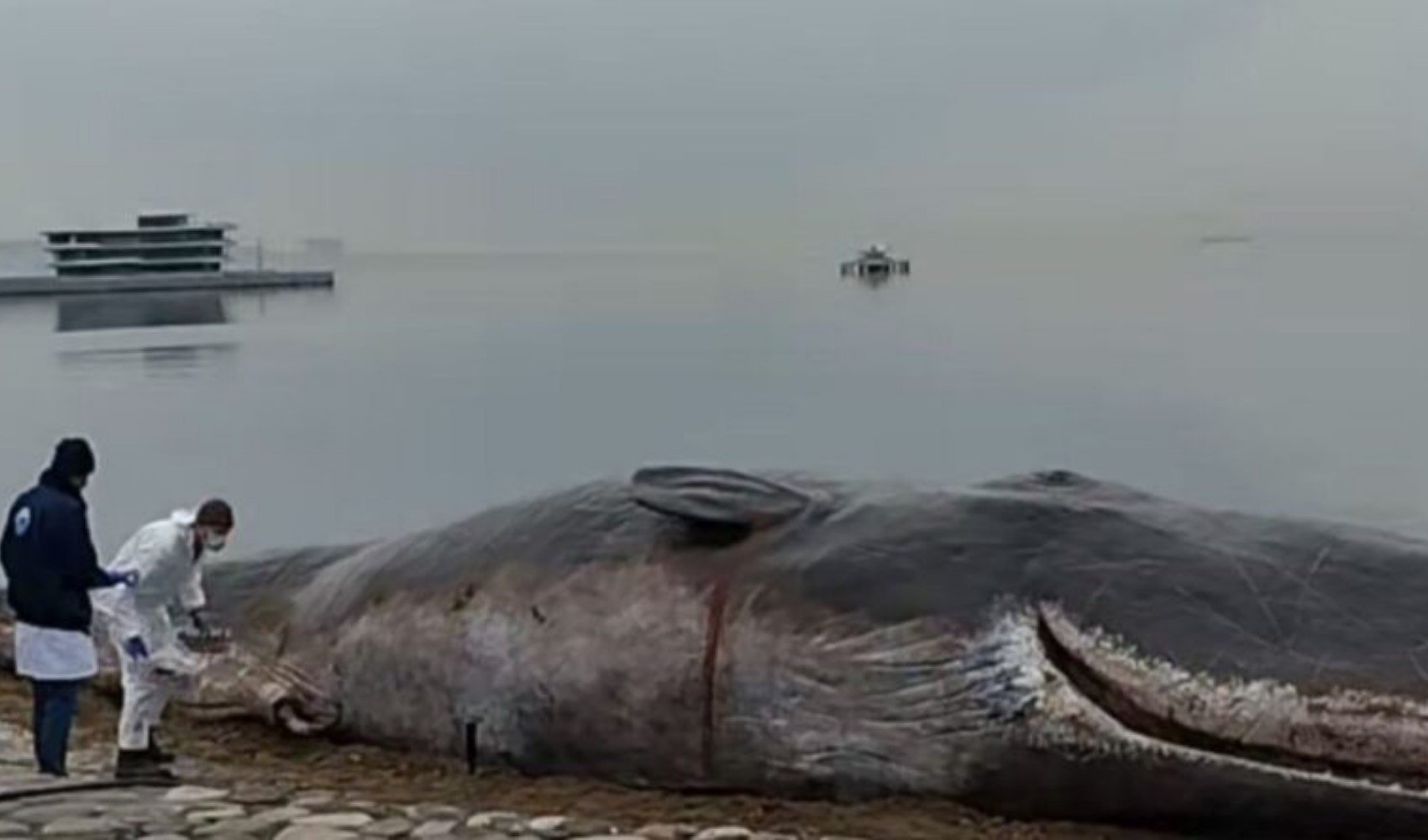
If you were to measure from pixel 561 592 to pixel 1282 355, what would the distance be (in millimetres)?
89520

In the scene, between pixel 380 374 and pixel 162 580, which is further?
pixel 380 374

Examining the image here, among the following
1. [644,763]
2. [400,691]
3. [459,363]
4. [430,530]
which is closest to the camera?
[644,763]

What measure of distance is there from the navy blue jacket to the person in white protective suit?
0.56 ft

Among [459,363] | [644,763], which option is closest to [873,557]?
[644,763]

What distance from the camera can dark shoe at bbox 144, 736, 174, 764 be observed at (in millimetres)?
10875

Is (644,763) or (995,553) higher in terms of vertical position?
(995,553)

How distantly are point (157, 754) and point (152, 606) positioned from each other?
87 cm

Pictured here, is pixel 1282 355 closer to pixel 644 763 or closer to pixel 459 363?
pixel 459 363

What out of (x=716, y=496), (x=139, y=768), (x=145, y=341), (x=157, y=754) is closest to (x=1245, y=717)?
(x=716, y=496)

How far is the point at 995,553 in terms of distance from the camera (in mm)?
9633

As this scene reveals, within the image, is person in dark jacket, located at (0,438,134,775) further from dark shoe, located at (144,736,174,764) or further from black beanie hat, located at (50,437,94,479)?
dark shoe, located at (144,736,174,764)

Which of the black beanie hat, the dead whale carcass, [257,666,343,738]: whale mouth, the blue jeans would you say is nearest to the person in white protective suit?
the blue jeans

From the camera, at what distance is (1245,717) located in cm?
861

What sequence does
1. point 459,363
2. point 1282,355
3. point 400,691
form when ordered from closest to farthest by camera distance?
point 400,691, point 1282,355, point 459,363
